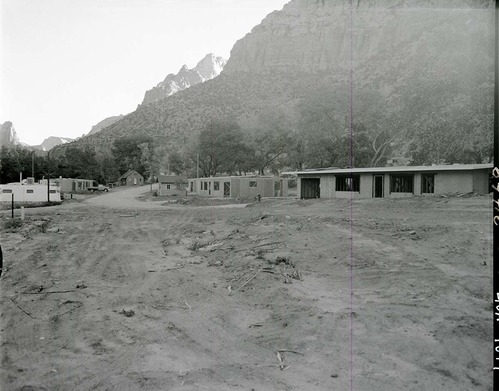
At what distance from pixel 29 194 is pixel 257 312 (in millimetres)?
32706

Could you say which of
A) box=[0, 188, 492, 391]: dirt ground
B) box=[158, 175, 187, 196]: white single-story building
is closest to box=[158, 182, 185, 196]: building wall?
box=[158, 175, 187, 196]: white single-story building

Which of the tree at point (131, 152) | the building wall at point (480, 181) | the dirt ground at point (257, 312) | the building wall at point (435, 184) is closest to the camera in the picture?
the dirt ground at point (257, 312)

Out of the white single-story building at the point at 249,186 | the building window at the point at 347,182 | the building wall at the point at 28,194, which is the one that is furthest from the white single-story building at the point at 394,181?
the building wall at the point at 28,194

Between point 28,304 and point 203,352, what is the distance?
3987 millimetres

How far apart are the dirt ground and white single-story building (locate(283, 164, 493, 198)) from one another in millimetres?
10274

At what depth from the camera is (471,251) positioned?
34.6ft

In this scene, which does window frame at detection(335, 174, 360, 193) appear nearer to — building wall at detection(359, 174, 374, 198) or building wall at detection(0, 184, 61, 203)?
building wall at detection(359, 174, 374, 198)

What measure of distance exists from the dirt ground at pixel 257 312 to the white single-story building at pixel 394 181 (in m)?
10.3

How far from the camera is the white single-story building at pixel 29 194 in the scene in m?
32.7

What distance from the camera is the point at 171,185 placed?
51.8 m

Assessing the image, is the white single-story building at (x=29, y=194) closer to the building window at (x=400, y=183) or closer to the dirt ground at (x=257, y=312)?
the dirt ground at (x=257, y=312)

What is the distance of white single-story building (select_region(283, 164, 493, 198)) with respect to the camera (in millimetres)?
23531

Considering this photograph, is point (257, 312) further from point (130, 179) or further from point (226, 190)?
point (130, 179)

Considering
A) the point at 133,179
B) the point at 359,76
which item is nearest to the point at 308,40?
the point at 359,76
